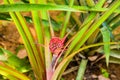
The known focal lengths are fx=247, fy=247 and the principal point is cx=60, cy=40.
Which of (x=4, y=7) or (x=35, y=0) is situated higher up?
(x=35, y=0)

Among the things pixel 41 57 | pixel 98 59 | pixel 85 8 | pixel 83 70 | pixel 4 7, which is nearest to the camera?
pixel 4 7

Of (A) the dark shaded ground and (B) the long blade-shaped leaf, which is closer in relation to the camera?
(B) the long blade-shaped leaf

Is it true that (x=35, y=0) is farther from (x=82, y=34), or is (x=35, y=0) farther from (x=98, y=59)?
(x=98, y=59)

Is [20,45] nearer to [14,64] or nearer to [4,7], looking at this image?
[14,64]

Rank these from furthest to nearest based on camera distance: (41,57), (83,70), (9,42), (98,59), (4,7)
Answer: (9,42)
(98,59)
(83,70)
(41,57)
(4,7)

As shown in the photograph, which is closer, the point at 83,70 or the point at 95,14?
the point at 95,14

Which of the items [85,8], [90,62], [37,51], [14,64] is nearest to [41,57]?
[37,51]

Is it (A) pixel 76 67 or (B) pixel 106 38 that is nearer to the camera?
(B) pixel 106 38

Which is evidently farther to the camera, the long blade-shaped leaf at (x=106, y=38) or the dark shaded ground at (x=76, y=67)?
the dark shaded ground at (x=76, y=67)

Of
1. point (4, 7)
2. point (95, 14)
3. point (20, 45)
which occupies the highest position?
point (20, 45)
